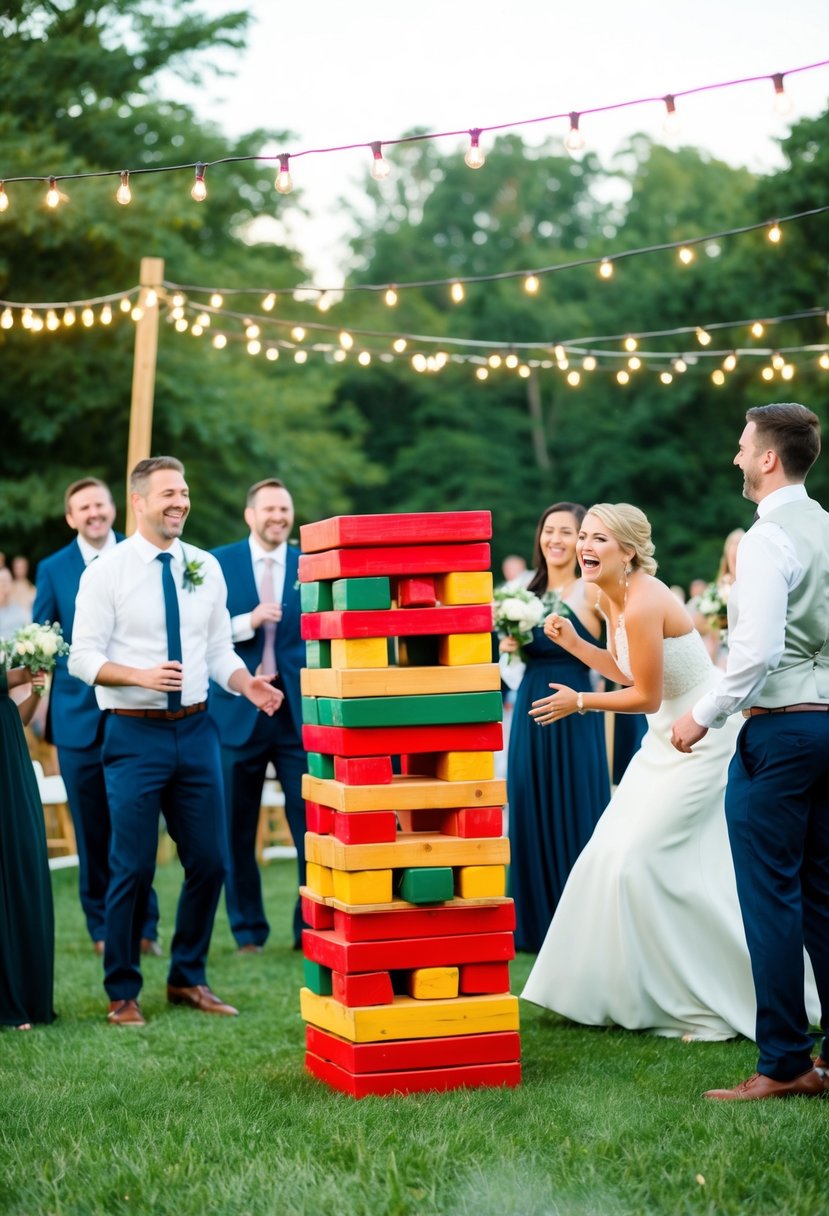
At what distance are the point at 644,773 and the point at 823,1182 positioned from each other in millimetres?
2282

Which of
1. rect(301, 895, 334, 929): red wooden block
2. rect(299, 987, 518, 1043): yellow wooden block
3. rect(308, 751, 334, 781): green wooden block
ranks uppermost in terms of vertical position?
rect(308, 751, 334, 781): green wooden block

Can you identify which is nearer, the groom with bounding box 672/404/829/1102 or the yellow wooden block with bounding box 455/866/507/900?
the groom with bounding box 672/404/829/1102

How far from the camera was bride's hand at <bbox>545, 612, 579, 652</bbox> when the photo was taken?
5.40 meters

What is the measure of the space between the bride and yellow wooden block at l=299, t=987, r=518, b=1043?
3.08 feet

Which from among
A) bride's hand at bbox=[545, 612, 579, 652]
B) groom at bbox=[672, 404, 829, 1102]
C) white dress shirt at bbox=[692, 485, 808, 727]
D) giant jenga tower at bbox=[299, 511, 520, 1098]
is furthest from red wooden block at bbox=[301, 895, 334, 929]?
white dress shirt at bbox=[692, 485, 808, 727]

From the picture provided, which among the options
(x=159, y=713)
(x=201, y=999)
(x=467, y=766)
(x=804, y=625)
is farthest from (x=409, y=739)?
A: (x=201, y=999)

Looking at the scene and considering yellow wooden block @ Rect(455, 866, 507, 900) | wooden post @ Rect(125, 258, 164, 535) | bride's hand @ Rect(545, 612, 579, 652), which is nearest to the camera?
yellow wooden block @ Rect(455, 866, 507, 900)

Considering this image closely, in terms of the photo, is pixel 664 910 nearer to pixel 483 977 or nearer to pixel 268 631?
pixel 483 977

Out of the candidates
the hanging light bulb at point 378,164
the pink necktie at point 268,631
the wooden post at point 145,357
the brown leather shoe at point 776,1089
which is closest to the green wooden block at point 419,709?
the brown leather shoe at point 776,1089

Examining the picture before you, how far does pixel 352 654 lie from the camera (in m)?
4.74

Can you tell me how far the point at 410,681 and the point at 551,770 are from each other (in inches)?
131

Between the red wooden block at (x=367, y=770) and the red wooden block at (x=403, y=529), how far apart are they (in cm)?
70

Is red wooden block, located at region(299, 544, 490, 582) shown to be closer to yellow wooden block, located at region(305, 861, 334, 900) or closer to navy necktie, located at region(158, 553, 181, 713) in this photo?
yellow wooden block, located at region(305, 861, 334, 900)

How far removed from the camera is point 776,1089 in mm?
4555
